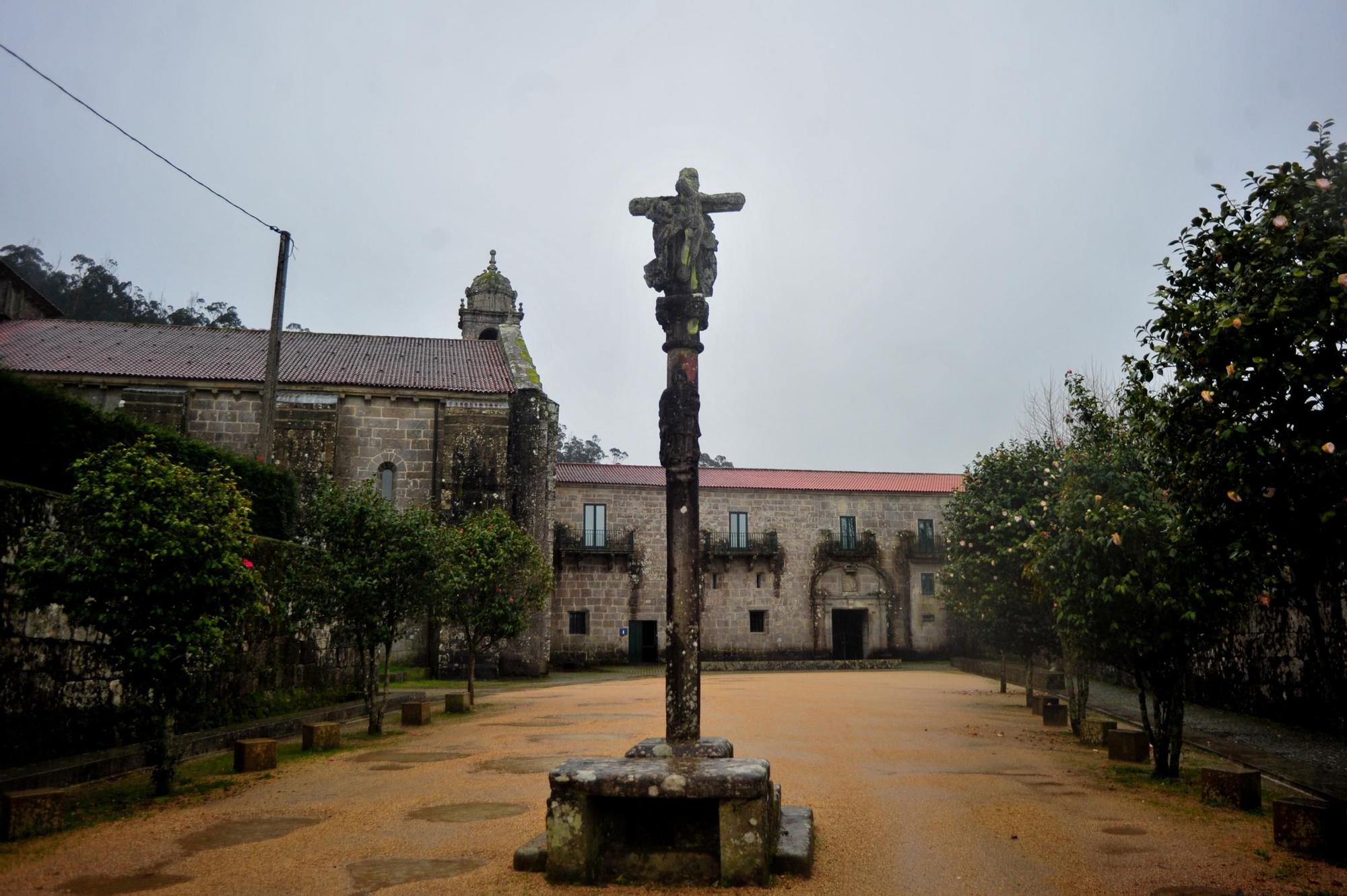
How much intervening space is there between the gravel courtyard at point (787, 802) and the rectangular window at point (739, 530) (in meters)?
26.1

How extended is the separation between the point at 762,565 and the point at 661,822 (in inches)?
1387

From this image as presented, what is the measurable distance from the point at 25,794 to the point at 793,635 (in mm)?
35862

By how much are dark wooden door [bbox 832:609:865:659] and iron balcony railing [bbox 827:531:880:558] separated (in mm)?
2701

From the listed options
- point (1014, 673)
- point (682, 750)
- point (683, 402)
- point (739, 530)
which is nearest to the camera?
point (682, 750)

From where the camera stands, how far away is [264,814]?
9258mm

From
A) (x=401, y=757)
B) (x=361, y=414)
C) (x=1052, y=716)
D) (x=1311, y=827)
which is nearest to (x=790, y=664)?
(x=361, y=414)

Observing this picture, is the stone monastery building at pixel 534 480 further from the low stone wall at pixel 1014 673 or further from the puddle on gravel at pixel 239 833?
the puddle on gravel at pixel 239 833

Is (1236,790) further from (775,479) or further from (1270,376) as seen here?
(775,479)

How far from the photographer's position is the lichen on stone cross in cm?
796

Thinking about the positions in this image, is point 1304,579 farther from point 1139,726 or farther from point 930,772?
point 1139,726

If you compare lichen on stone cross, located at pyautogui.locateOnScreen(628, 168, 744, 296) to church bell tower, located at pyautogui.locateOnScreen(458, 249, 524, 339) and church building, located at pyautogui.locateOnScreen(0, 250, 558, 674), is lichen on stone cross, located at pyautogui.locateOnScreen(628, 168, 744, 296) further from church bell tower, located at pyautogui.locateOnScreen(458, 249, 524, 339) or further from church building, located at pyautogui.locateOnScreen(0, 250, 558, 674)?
church bell tower, located at pyautogui.locateOnScreen(458, 249, 524, 339)

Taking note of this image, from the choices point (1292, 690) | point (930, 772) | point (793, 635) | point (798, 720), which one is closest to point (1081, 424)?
point (1292, 690)

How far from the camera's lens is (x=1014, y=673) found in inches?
1184

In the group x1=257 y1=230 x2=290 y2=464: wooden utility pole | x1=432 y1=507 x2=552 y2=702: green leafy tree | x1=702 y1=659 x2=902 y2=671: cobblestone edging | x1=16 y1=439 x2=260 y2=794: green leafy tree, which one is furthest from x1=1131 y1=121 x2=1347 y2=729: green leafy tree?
x1=702 y1=659 x2=902 y2=671: cobblestone edging
